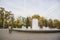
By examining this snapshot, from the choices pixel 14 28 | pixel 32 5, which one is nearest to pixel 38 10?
pixel 32 5

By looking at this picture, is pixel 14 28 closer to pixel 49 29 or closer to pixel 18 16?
pixel 18 16

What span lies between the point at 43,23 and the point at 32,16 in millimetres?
216

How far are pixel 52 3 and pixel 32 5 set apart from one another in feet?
1.11

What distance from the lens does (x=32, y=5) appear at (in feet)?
7.06

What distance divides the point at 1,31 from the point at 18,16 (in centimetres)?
37

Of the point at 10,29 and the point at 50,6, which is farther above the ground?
the point at 50,6

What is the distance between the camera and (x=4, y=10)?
2.14 m

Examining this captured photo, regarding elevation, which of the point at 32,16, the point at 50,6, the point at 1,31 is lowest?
the point at 1,31

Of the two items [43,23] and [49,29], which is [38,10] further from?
[49,29]

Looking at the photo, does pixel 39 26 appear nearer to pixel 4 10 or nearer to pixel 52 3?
pixel 52 3

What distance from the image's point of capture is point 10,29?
7.02 feet

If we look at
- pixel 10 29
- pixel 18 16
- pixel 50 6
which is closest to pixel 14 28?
pixel 10 29

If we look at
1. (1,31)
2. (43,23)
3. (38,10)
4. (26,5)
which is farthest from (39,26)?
(1,31)

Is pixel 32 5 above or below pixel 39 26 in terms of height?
above
